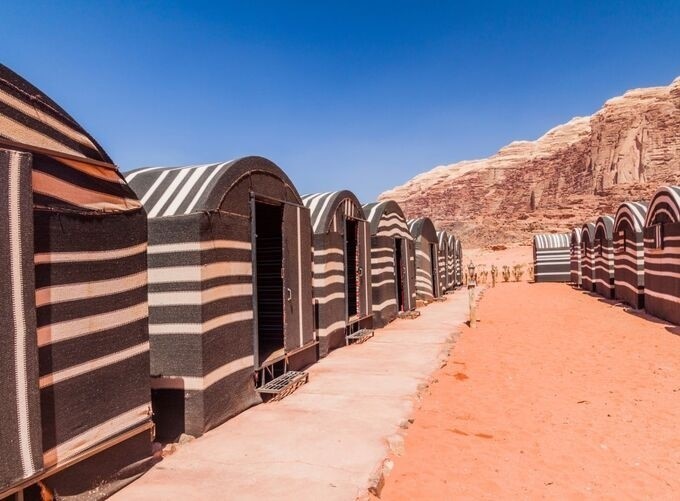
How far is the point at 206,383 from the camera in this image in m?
4.81

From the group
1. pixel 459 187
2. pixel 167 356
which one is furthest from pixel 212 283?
pixel 459 187

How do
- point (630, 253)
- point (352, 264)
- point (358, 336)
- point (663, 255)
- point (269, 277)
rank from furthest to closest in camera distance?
point (630, 253), point (663, 255), point (352, 264), point (358, 336), point (269, 277)

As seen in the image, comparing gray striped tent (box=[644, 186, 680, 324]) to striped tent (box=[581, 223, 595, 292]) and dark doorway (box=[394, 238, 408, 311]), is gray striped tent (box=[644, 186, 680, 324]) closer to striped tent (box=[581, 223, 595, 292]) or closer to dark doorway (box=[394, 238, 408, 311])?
dark doorway (box=[394, 238, 408, 311])

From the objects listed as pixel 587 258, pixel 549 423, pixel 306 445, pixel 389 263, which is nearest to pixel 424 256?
pixel 389 263

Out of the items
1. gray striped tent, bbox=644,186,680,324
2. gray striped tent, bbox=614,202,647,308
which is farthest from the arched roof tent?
gray striped tent, bbox=644,186,680,324

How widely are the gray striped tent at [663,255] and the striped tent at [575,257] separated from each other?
36.8ft

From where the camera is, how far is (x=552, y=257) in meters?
29.3

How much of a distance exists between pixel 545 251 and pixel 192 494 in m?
29.5

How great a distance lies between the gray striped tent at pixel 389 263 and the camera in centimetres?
1228

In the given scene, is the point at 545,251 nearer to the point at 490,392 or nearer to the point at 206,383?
the point at 490,392

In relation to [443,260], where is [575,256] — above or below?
below

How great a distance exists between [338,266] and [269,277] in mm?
1685

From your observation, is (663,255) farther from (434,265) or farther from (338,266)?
(338,266)

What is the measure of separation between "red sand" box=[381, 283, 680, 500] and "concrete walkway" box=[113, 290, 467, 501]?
306 mm
